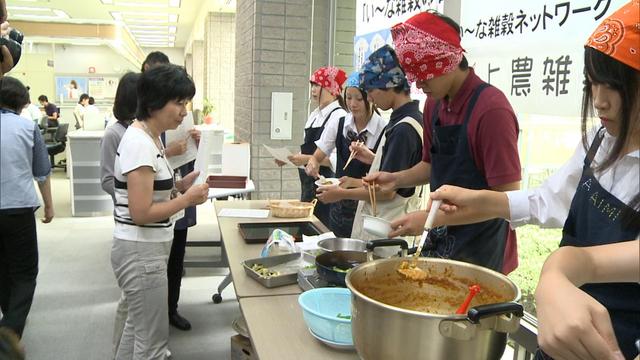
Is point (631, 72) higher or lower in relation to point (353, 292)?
higher

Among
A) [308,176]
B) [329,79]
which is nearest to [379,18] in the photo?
[329,79]

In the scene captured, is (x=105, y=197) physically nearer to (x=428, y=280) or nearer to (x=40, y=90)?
(x=428, y=280)

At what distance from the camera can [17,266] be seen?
2791 millimetres

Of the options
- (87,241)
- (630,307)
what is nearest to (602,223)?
(630,307)

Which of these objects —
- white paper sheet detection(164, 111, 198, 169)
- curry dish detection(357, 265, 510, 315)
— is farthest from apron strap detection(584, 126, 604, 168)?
white paper sheet detection(164, 111, 198, 169)

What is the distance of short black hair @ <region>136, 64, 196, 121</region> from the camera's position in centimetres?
190

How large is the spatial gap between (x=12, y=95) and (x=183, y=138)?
1.13 metres

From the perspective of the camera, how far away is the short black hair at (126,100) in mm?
2506

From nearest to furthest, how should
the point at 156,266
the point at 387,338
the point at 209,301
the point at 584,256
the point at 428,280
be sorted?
the point at 584,256, the point at 387,338, the point at 428,280, the point at 156,266, the point at 209,301

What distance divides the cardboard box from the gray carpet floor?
61 cm

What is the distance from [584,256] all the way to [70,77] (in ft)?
43.8

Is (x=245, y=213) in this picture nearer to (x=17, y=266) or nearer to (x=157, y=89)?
(x=157, y=89)

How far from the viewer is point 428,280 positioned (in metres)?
1.19

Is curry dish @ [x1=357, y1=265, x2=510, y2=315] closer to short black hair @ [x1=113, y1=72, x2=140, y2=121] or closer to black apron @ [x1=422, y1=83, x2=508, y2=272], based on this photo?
black apron @ [x1=422, y1=83, x2=508, y2=272]
